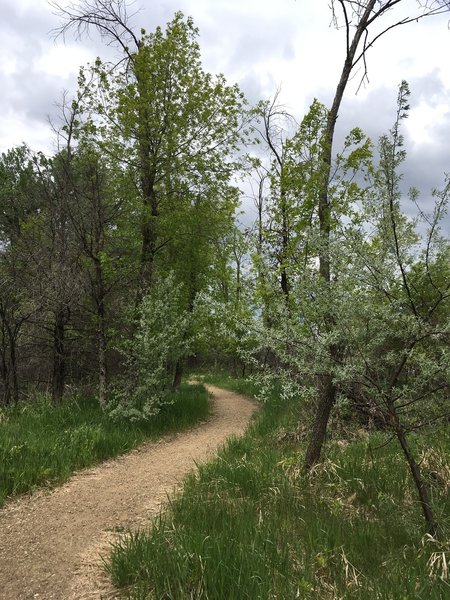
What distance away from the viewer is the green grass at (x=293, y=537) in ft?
9.93

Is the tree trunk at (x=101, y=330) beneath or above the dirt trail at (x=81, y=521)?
above

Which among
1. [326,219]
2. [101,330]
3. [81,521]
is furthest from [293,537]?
[101,330]

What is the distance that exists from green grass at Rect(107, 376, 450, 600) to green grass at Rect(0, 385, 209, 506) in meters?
2.07

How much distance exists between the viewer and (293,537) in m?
3.71

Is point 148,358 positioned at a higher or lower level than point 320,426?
higher

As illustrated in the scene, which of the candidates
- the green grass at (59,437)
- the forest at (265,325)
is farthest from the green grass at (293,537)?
the green grass at (59,437)

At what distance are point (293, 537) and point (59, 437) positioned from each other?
15.0ft

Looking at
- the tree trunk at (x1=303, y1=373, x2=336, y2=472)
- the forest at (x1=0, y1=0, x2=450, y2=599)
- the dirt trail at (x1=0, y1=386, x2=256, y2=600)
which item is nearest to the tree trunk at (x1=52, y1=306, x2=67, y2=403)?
the forest at (x1=0, y1=0, x2=450, y2=599)

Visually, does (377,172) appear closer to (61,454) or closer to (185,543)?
(185,543)

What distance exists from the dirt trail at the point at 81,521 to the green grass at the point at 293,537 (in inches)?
18.2

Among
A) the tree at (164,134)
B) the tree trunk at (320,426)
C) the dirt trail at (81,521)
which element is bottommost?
the dirt trail at (81,521)

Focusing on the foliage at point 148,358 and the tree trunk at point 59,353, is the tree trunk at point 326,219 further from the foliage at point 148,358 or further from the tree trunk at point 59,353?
the tree trunk at point 59,353

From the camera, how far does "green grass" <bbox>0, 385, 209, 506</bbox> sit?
5.65m

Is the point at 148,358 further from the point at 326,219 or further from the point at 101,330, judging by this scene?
the point at 326,219
